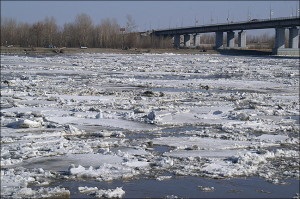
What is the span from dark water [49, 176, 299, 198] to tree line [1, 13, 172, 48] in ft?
337

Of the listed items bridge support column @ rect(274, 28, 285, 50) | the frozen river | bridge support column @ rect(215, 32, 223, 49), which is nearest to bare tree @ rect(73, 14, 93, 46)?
bridge support column @ rect(215, 32, 223, 49)

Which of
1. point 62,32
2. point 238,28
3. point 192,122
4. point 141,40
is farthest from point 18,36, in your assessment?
point 192,122

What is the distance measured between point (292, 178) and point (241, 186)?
108 cm

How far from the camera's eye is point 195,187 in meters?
8.09

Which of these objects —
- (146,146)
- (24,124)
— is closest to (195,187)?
(146,146)

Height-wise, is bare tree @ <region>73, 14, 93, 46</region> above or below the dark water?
above

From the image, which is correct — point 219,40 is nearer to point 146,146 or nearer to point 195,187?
point 146,146

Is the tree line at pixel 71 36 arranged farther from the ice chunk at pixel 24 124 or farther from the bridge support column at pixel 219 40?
the ice chunk at pixel 24 124

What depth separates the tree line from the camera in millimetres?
111000

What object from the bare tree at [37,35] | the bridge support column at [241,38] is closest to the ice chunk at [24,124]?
the bridge support column at [241,38]

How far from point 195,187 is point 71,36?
111 meters

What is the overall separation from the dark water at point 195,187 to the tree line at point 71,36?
337 ft

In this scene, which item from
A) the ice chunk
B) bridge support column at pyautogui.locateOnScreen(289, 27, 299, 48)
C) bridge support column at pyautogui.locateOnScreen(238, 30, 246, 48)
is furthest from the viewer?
bridge support column at pyautogui.locateOnScreen(238, 30, 246, 48)

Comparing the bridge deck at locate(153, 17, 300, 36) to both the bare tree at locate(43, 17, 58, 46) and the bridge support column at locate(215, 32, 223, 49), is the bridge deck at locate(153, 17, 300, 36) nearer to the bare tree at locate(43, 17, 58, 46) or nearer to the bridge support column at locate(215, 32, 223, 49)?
the bridge support column at locate(215, 32, 223, 49)
